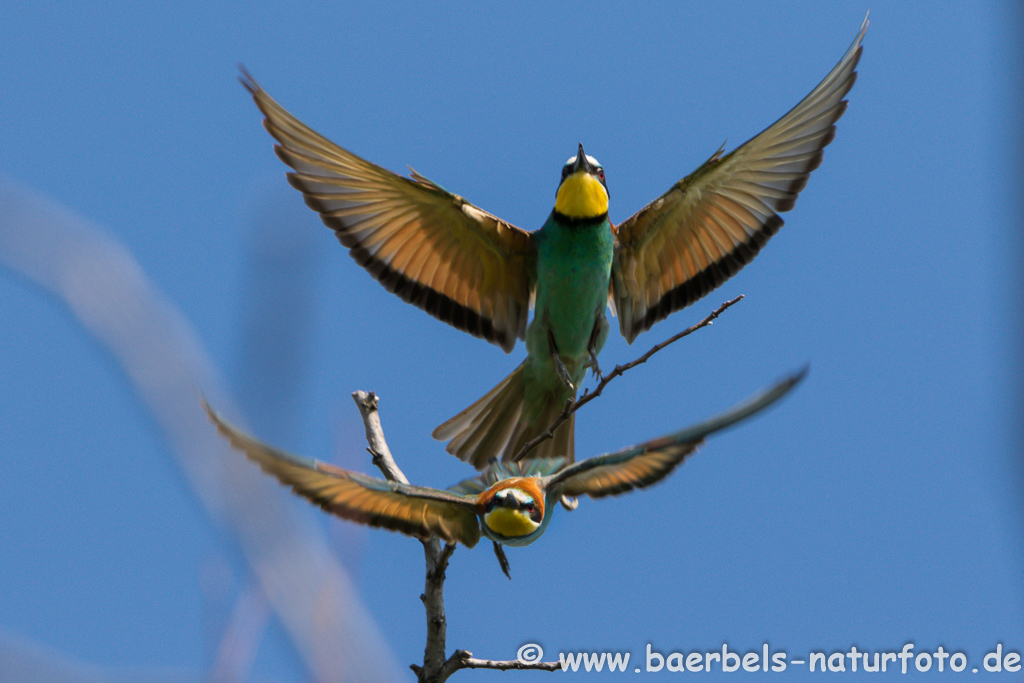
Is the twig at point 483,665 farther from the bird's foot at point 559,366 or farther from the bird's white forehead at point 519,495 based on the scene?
the bird's foot at point 559,366

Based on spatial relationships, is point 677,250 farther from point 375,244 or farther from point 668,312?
point 375,244

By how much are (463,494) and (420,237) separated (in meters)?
1.73

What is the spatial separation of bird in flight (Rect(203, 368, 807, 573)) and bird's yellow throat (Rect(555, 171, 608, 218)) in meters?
1.64

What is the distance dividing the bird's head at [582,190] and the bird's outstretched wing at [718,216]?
0.19 m

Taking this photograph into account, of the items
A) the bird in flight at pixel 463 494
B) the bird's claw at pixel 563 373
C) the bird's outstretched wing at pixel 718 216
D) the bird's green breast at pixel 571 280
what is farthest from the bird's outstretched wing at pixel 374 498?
the bird's outstretched wing at pixel 718 216

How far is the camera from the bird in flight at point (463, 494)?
2566 mm

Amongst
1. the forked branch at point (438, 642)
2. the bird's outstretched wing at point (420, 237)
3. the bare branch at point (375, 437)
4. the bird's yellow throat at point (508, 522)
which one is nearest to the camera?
the forked branch at point (438, 642)

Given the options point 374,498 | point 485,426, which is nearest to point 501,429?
point 485,426

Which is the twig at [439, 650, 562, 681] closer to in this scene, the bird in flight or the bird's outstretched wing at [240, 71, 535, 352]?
the bird in flight

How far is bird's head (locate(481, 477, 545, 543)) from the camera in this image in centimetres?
272

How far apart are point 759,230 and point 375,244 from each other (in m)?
1.67

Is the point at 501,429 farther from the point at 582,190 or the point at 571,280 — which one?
the point at 582,190

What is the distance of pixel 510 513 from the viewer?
107 inches

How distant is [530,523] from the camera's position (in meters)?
2.74
